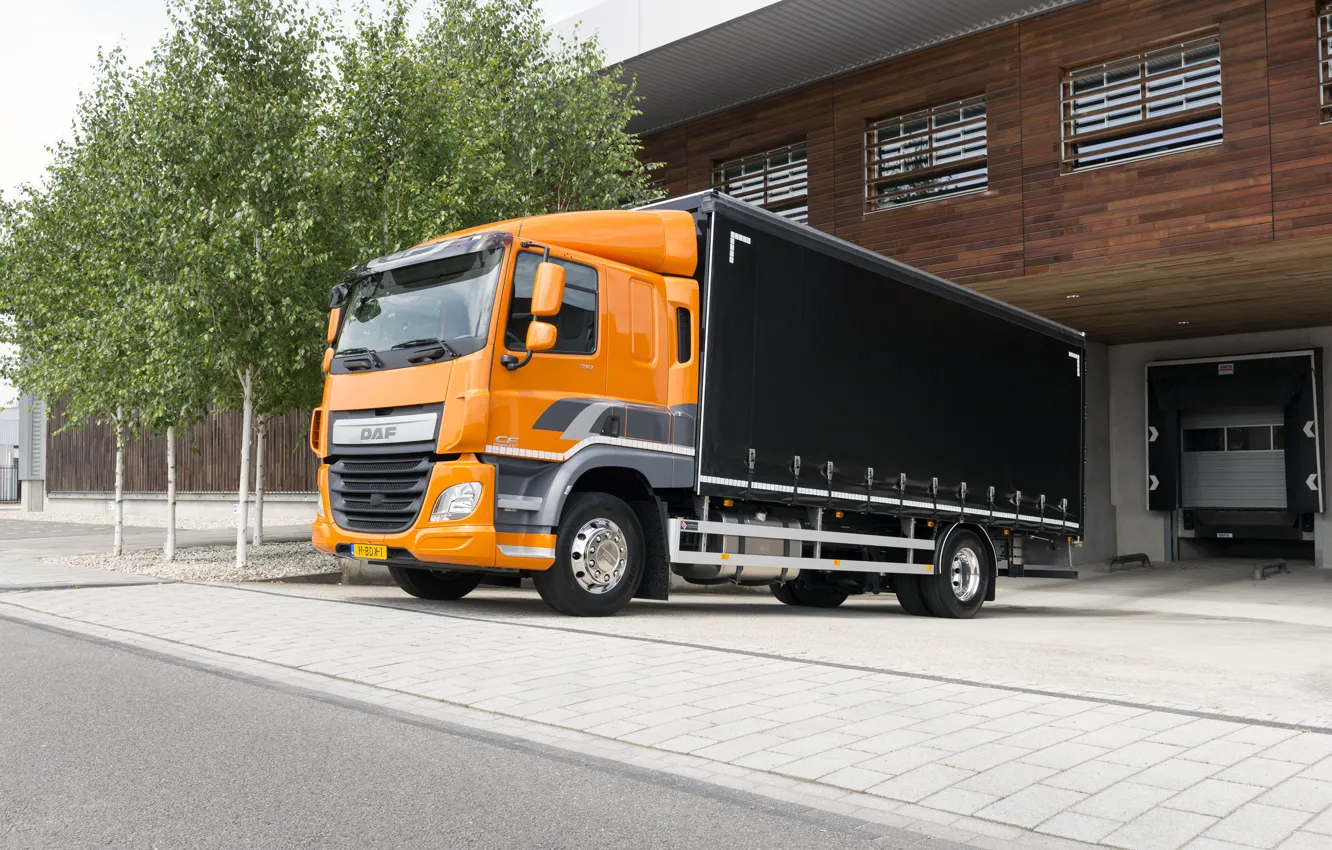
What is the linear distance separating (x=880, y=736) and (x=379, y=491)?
18.8 ft

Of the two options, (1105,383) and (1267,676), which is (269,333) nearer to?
(1267,676)

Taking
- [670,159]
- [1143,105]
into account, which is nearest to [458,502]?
[1143,105]

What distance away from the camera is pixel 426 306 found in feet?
32.4

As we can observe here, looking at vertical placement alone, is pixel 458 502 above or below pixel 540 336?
below

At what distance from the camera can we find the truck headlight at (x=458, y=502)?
30.2ft

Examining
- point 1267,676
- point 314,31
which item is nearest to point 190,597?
point 314,31

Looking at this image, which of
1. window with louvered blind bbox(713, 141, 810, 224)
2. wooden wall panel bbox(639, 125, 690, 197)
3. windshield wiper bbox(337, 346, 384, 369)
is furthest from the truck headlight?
wooden wall panel bbox(639, 125, 690, 197)

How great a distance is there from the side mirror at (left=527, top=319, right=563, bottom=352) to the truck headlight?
1.19 meters

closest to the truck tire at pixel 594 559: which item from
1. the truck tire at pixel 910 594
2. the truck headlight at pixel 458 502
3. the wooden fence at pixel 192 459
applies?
the truck headlight at pixel 458 502

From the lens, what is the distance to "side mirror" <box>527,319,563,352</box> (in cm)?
922

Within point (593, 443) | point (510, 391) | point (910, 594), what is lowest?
point (910, 594)

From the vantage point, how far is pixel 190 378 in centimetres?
1395

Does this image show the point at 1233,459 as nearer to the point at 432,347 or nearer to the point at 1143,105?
the point at 1143,105

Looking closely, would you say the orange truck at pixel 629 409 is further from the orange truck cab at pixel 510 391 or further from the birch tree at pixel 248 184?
the birch tree at pixel 248 184
